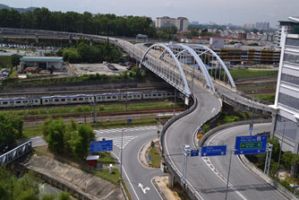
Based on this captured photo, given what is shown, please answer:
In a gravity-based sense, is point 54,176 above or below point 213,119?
below

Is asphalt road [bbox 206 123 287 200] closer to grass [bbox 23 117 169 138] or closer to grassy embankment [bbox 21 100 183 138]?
grass [bbox 23 117 169 138]

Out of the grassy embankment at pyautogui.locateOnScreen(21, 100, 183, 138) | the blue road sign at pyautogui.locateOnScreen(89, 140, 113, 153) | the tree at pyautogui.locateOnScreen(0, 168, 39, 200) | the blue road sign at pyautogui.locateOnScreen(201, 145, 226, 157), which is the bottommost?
the grassy embankment at pyautogui.locateOnScreen(21, 100, 183, 138)

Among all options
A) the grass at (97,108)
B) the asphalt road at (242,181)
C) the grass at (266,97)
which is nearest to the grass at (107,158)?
the asphalt road at (242,181)

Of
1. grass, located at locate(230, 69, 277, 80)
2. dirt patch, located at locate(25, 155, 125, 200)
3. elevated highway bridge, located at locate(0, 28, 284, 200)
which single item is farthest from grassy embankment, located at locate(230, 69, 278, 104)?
dirt patch, located at locate(25, 155, 125, 200)

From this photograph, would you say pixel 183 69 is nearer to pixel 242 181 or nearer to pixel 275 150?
pixel 275 150

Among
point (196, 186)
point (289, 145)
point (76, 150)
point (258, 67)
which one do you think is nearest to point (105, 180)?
point (76, 150)

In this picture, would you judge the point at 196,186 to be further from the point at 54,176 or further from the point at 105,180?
the point at 54,176

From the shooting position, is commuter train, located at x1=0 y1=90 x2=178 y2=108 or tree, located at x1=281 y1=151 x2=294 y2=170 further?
commuter train, located at x1=0 y1=90 x2=178 y2=108
